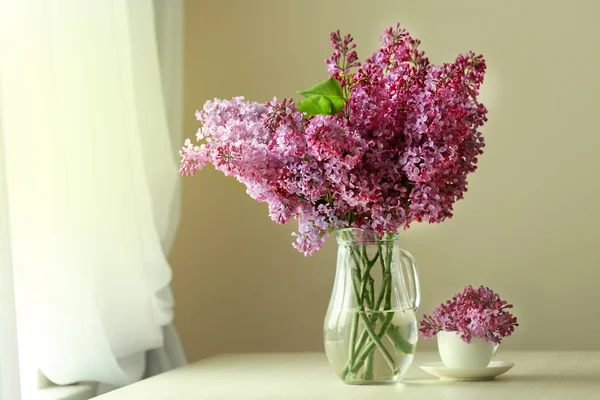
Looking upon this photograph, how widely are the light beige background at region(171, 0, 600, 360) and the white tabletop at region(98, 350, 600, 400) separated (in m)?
0.99

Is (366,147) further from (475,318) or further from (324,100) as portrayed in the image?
(475,318)

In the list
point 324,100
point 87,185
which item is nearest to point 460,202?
point 87,185

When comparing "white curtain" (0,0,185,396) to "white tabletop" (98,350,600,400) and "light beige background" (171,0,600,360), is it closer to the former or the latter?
"white tabletop" (98,350,600,400)

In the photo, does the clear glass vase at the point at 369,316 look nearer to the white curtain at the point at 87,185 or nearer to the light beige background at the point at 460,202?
the white curtain at the point at 87,185

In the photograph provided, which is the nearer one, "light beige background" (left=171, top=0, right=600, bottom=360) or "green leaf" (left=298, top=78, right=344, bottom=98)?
"green leaf" (left=298, top=78, right=344, bottom=98)

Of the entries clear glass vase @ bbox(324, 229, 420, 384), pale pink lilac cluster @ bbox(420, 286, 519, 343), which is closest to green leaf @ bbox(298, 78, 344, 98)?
clear glass vase @ bbox(324, 229, 420, 384)

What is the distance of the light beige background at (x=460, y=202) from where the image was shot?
2.61 metres

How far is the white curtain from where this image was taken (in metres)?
1.71

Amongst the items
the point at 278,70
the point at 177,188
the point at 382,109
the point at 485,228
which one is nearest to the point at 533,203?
the point at 485,228

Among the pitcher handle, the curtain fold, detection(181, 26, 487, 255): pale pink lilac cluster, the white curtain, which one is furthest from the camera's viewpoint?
the white curtain

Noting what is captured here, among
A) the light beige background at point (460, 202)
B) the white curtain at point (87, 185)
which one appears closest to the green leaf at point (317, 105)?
the white curtain at point (87, 185)

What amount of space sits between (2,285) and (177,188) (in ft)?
2.68

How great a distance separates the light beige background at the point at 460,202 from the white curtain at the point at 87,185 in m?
0.56

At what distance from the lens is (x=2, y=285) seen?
1.47m
